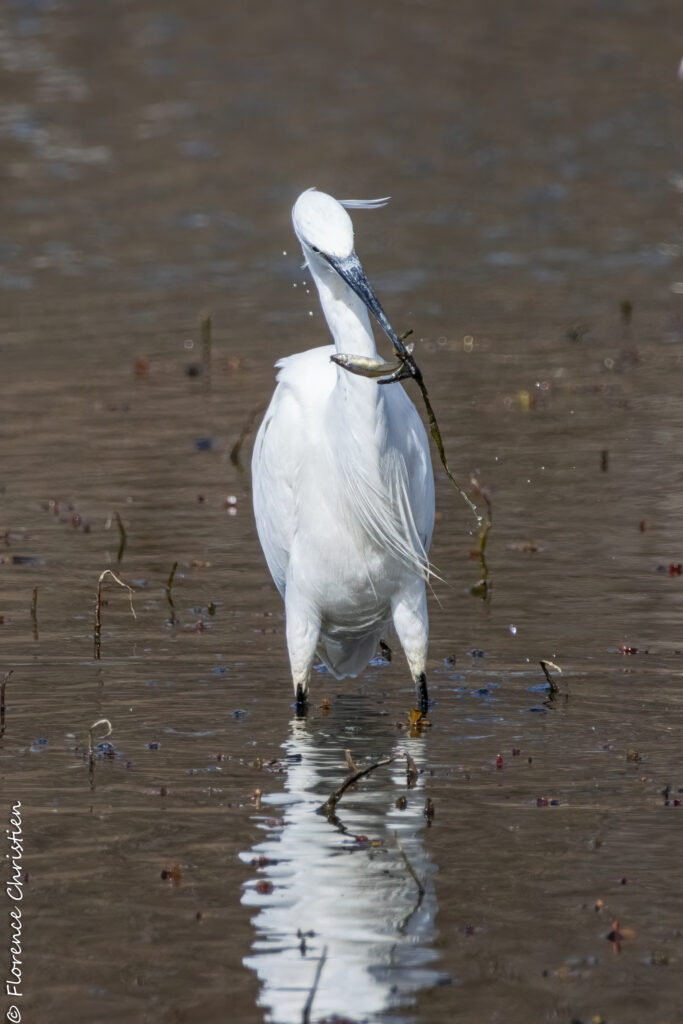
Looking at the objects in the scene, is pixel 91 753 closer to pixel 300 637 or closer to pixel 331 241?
pixel 300 637

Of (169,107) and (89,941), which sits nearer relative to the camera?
(89,941)

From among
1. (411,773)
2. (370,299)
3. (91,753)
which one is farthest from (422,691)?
(370,299)

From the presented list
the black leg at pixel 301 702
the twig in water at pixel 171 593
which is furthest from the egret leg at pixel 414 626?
the twig in water at pixel 171 593

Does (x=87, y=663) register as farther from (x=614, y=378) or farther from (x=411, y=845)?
(x=614, y=378)

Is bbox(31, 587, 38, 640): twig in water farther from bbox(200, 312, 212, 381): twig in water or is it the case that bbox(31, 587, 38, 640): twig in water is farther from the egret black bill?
bbox(200, 312, 212, 381): twig in water

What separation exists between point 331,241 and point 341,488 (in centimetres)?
87

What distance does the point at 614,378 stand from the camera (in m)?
11.8

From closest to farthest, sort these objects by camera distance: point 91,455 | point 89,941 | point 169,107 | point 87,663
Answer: point 89,941, point 87,663, point 91,455, point 169,107

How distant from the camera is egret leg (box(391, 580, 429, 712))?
6.57 meters

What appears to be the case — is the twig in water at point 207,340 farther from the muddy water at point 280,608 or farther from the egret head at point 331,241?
the egret head at point 331,241

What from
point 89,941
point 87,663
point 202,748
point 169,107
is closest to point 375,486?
point 202,748

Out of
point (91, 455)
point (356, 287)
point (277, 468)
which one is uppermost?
point (356, 287)

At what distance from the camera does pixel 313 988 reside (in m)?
4.41

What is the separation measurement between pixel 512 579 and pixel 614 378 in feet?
12.5
